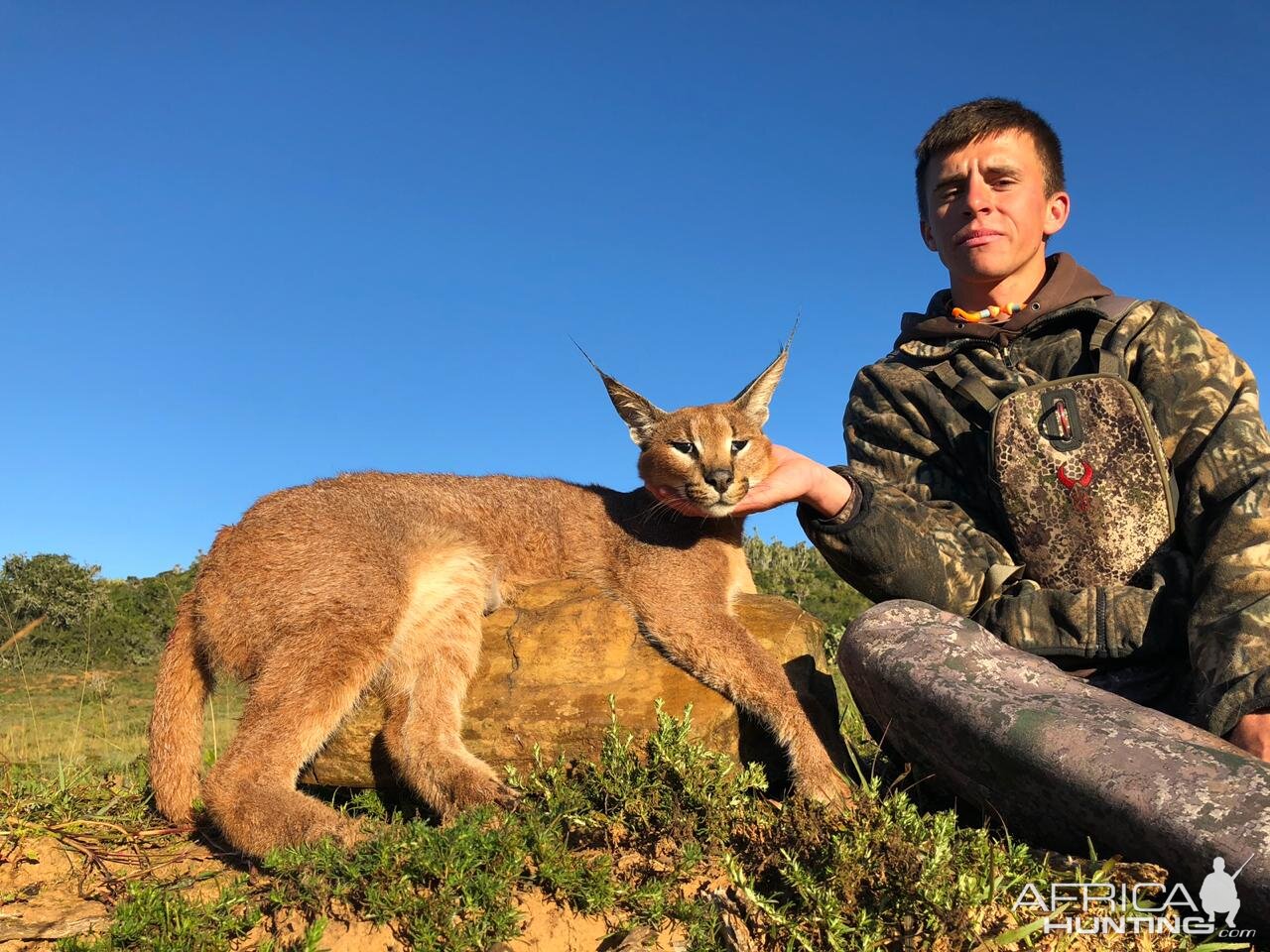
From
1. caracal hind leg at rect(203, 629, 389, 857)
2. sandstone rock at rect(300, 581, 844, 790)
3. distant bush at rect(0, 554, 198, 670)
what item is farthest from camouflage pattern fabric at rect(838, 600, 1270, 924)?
distant bush at rect(0, 554, 198, 670)

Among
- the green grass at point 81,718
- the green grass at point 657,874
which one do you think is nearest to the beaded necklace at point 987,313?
the green grass at point 657,874

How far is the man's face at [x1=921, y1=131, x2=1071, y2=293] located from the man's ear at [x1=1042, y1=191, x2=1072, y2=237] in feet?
0.16

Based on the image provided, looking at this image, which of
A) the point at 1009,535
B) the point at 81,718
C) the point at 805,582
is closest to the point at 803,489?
the point at 1009,535

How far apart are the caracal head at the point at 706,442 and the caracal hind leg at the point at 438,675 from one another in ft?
4.56

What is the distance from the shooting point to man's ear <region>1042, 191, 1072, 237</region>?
207 inches

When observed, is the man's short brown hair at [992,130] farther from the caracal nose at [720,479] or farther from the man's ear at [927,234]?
the caracal nose at [720,479]

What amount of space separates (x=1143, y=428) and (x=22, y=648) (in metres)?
11.8

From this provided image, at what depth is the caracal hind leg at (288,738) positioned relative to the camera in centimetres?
416

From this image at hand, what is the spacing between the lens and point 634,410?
19.8 feet

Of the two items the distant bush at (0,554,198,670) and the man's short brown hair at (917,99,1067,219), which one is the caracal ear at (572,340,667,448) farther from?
the distant bush at (0,554,198,670)

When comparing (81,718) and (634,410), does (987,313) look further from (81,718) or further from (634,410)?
(81,718)

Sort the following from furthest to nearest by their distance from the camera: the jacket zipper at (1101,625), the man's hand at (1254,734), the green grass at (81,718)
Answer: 1. the green grass at (81,718)
2. the jacket zipper at (1101,625)
3. the man's hand at (1254,734)

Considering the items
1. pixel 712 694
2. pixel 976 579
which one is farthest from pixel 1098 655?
pixel 712 694

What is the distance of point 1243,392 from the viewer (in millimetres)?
4312
